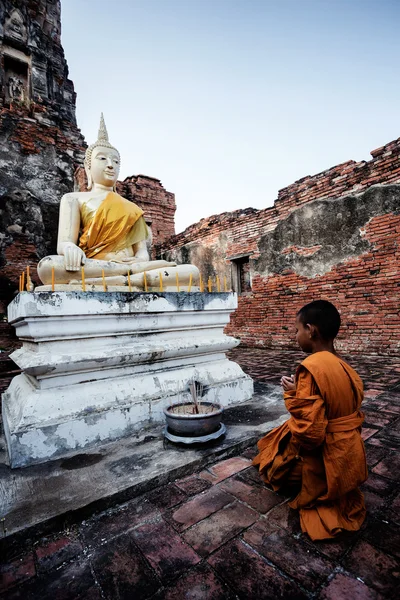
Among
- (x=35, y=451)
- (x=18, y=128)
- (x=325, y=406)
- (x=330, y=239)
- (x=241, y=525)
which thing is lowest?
(x=241, y=525)

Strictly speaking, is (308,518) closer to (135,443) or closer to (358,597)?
(358,597)

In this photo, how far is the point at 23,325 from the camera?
7.22 ft

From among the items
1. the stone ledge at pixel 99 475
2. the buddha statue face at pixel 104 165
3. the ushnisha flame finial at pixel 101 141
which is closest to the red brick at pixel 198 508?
the stone ledge at pixel 99 475

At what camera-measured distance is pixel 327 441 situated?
135 cm

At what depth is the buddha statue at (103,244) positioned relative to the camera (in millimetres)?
2639

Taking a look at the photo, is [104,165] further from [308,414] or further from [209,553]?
[209,553]

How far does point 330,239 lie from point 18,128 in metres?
8.02

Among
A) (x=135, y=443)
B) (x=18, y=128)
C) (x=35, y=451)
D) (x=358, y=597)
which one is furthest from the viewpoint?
(x=18, y=128)

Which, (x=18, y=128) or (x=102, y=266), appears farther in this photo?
(x=18, y=128)

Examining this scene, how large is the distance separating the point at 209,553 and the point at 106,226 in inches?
108

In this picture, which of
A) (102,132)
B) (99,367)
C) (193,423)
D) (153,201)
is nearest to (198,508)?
(193,423)

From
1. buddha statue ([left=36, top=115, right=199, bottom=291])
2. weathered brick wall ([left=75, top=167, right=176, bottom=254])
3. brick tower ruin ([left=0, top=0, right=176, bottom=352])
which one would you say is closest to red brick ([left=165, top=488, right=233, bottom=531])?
buddha statue ([left=36, top=115, right=199, bottom=291])

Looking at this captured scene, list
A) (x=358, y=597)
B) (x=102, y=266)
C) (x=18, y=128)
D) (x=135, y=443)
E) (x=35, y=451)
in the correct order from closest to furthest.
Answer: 1. (x=358, y=597)
2. (x=35, y=451)
3. (x=135, y=443)
4. (x=102, y=266)
5. (x=18, y=128)

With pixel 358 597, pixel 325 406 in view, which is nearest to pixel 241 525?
pixel 358 597
